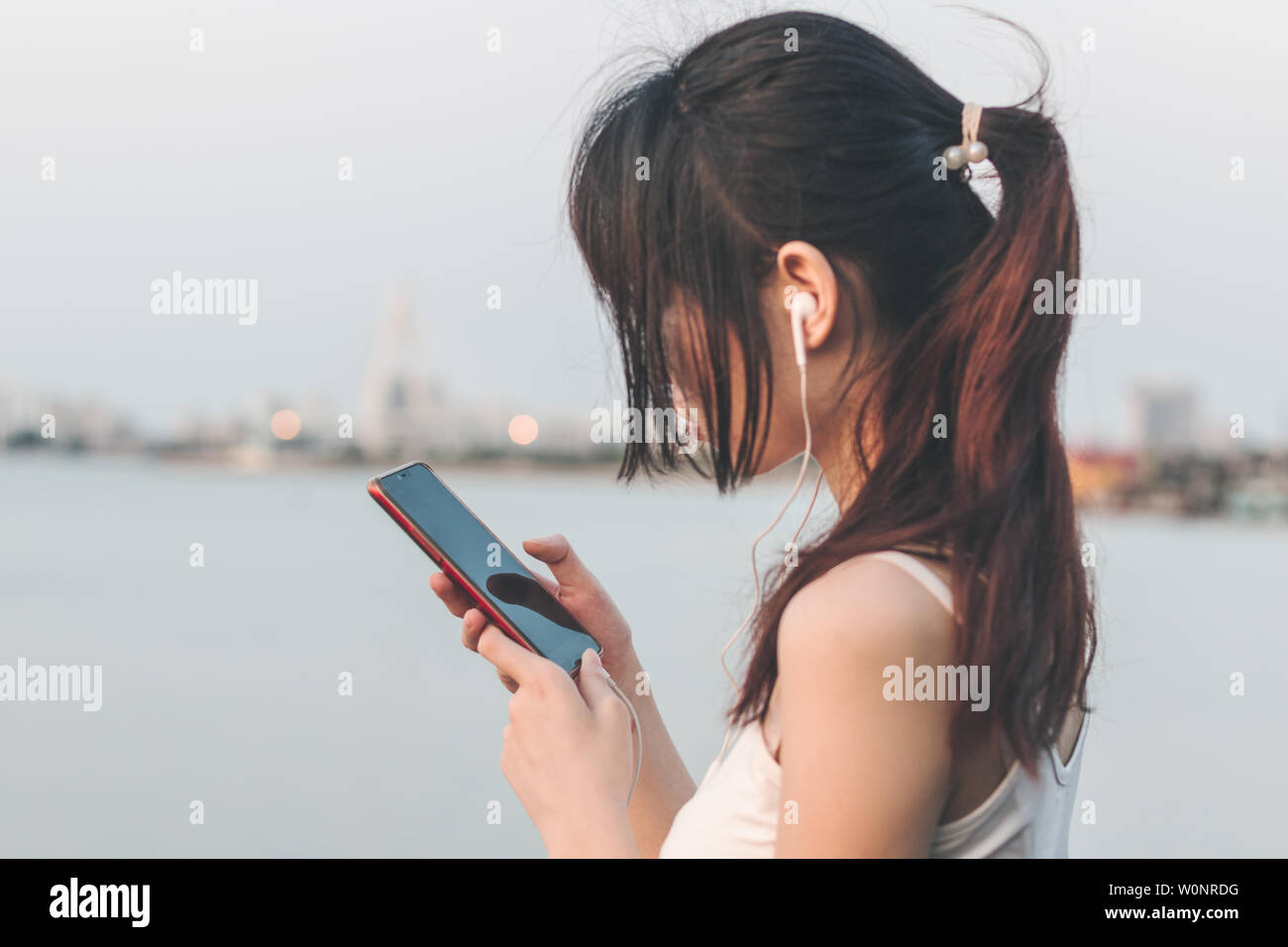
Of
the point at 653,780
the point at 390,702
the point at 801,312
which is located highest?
the point at 801,312

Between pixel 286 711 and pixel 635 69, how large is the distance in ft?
20.9

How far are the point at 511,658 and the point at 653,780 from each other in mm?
Result: 289

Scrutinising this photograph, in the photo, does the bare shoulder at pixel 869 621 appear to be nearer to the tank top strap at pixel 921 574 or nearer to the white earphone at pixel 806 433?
the tank top strap at pixel 921 574

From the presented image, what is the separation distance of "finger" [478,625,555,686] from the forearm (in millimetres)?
211

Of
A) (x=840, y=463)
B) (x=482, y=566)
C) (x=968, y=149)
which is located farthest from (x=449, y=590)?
(x=968, y=149)

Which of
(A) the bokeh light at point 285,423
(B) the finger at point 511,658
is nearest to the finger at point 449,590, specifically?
(B) the finger at point 511,658

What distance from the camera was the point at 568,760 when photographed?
90 centimetres

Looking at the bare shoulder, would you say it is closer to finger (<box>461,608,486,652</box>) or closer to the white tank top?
the white tank top

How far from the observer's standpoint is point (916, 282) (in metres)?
0.85

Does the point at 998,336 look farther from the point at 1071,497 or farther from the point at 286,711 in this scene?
the point at 286,711

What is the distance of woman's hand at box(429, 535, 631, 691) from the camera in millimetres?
1166

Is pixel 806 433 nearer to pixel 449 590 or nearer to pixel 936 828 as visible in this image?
pixel 936 828

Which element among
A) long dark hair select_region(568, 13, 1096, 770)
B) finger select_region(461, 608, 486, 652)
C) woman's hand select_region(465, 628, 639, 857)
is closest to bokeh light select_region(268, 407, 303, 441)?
finger select_region(461, 608, 486, 652)
